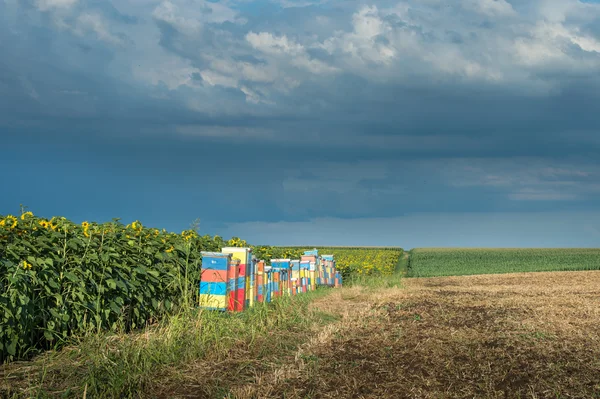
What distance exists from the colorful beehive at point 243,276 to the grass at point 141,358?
1364 mm

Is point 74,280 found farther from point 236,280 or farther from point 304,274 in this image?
point 304,274

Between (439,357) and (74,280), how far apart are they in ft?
16.1

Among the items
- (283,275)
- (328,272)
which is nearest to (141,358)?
(283,275)

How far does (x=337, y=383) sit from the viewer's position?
20.6 ft

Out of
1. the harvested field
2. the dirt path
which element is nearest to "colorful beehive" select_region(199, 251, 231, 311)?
the harvested field

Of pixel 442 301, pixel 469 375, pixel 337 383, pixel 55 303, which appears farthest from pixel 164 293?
pixel 442 301

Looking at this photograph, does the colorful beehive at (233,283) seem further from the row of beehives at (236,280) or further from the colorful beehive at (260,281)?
the colorful beehive at (260,281)

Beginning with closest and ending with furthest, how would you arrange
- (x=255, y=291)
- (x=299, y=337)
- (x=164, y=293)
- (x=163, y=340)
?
(x=163, y=340), (x=299, y=337), (x=164, y=293), (x=255, y=291)

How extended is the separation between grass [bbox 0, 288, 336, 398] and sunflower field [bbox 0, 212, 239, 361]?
1.15 ft

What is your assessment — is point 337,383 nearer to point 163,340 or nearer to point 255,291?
point 163,340

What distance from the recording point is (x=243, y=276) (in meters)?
10.4

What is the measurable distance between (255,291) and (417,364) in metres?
4.78

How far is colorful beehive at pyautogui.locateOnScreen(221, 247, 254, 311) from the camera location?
33.6 feet

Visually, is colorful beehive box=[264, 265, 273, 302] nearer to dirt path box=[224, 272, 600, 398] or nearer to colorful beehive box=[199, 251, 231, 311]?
dirt path box=[224, 272, 600, 398]
